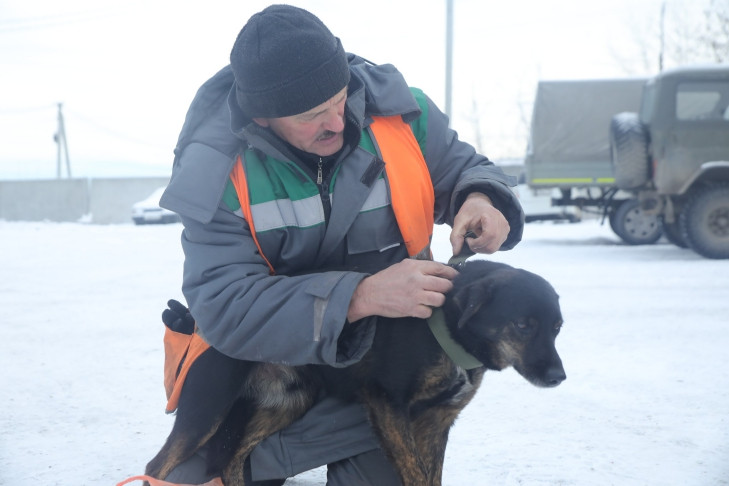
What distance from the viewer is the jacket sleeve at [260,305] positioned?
2191mm

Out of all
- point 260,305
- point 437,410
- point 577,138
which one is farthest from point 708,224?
point 260,305

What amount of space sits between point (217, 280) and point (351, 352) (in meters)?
0.48

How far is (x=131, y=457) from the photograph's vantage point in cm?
318

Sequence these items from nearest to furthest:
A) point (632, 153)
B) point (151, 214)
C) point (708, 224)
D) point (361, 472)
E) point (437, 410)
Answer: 1. point (437, 410)
2. point (361, 472)
3. point (708, 224)
4. point (632, 153)
5. point (151, 214)

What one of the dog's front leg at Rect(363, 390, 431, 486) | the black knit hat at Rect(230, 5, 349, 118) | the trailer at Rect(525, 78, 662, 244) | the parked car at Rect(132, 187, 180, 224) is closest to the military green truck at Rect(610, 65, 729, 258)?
the trailer at Rect(525, 78, 662, 244)

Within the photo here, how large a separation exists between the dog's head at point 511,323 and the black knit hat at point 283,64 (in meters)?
0.80

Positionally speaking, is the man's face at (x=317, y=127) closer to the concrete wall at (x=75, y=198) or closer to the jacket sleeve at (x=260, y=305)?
the jacket sleeve at (x=260, y=305)

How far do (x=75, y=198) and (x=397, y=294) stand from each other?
87.2 ft

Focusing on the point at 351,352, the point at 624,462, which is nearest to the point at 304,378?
the point at 351,352

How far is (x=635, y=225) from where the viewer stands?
1191 cm

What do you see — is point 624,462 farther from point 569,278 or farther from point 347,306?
point 569,278

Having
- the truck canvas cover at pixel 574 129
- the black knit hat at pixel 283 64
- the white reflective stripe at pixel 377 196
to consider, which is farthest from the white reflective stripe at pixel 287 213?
the truck canvas cover at pixel 574 129

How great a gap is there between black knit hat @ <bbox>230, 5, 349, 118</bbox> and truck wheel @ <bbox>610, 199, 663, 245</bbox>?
10.5 m

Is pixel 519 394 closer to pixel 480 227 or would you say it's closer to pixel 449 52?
pixel 480 227
